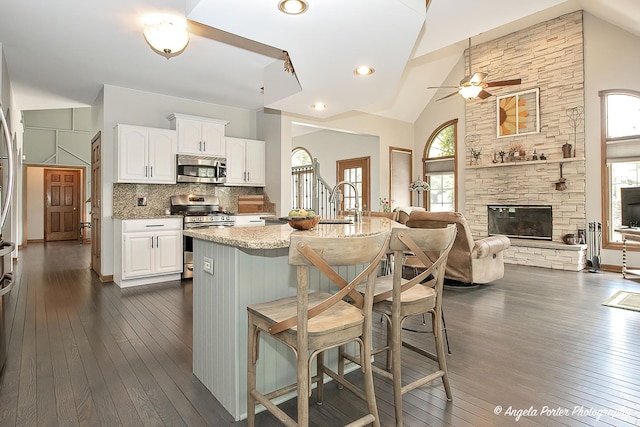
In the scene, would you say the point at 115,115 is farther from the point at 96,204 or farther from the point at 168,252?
the point at 168,252

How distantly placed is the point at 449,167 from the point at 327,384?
22.8 ft

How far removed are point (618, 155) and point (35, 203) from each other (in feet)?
45.9

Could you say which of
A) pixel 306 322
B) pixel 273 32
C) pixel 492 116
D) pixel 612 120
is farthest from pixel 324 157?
pixel 306 322

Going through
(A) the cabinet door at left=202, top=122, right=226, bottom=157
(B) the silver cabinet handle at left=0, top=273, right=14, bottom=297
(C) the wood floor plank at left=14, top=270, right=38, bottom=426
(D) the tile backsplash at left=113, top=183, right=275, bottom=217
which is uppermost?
(A) the cabinet door at left=202, top=122, right=226, bottom=157

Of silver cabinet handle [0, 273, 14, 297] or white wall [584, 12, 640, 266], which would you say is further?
white wall [584, 12, 640, 266]

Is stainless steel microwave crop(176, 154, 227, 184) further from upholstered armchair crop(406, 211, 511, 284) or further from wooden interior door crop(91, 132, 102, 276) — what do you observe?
upholstered armchair crop(406, 211, 511, 284)

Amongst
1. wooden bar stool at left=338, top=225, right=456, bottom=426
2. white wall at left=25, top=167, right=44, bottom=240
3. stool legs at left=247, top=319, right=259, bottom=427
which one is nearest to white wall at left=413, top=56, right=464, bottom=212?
wooden bar stool at left=338, top=225, right=456, bottom=426

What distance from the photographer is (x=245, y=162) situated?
20.4 feet

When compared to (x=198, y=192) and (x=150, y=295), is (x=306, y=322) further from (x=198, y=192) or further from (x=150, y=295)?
(x=198, y=192)

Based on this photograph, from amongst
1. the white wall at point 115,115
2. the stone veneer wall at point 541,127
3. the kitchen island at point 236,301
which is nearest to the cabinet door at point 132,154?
the white wall at point 115,115

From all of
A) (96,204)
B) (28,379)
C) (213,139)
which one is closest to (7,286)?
(28,379)

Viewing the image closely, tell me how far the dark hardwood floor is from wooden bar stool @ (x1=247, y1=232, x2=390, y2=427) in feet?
1.50

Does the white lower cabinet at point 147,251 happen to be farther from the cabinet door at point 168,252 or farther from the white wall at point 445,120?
the white wall at point 445,120

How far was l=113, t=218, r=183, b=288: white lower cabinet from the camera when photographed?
4.80m
